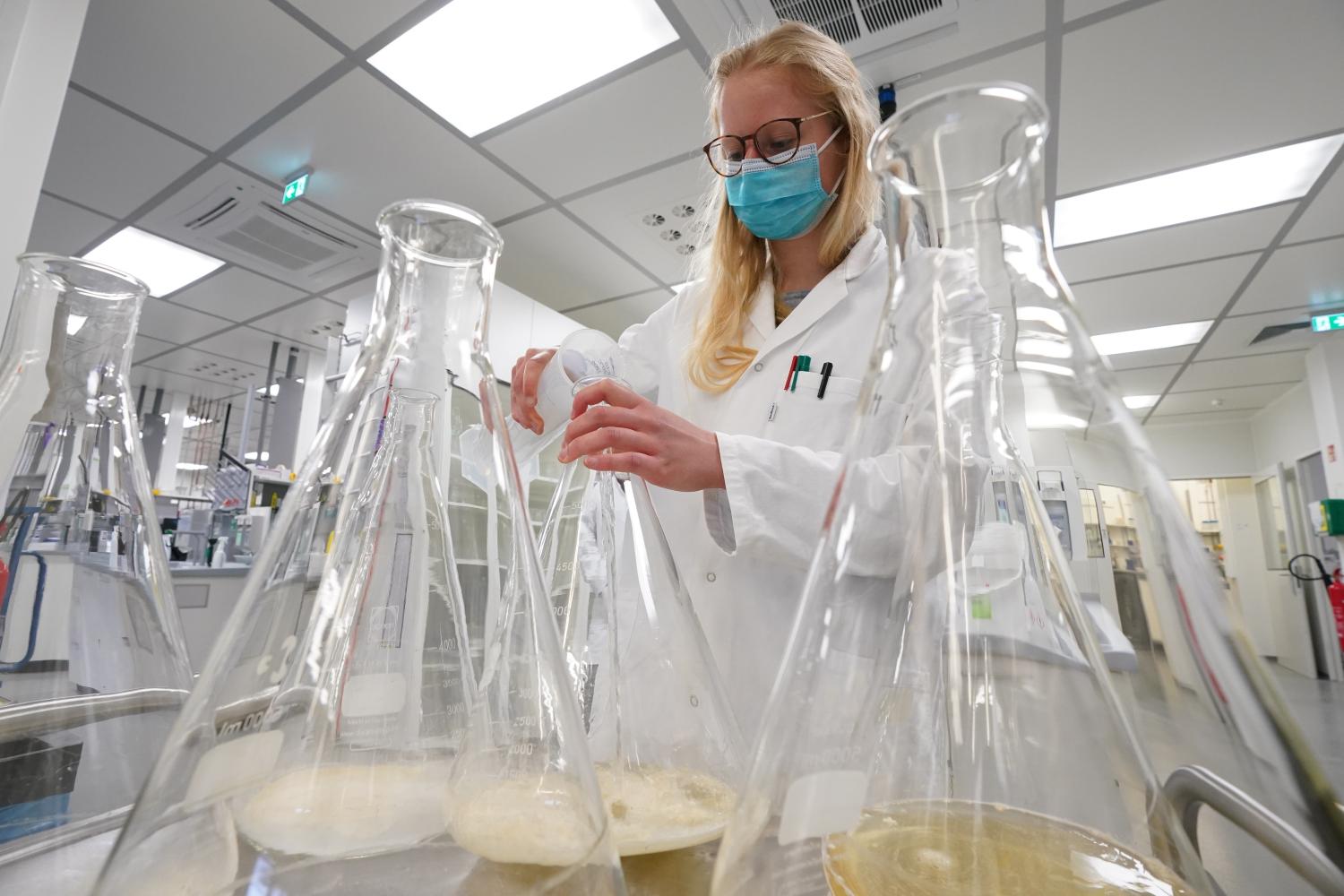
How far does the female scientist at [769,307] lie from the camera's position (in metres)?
0.70

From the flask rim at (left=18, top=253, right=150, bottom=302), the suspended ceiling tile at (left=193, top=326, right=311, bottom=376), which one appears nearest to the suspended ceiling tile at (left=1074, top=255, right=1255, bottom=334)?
the flask rim at (left=18, top=253, right=150, bottom=302)

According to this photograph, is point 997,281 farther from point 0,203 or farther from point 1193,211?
point 1193,211

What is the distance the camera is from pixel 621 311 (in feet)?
12.2

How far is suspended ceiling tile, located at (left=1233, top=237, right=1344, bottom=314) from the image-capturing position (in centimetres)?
298

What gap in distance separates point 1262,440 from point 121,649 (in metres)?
7.83

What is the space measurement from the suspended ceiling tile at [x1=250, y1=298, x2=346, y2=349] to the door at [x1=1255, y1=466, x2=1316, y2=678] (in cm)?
718

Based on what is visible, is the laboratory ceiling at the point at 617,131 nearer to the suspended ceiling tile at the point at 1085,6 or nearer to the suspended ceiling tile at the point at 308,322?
the suspended ceiling tile at the point at 1085,6

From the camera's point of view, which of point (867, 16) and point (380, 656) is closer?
point (380, 656)

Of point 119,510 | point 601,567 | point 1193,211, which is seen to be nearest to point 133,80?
point 119,510

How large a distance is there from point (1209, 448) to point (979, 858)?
781 cm

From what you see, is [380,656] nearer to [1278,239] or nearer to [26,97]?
[26,97]

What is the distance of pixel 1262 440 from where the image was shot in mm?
5867

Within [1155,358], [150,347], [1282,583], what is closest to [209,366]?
[150,347]

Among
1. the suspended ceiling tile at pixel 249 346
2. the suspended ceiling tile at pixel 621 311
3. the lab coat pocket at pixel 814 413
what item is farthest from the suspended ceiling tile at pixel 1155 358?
the suspended ceiling tile at pixel 249 346
